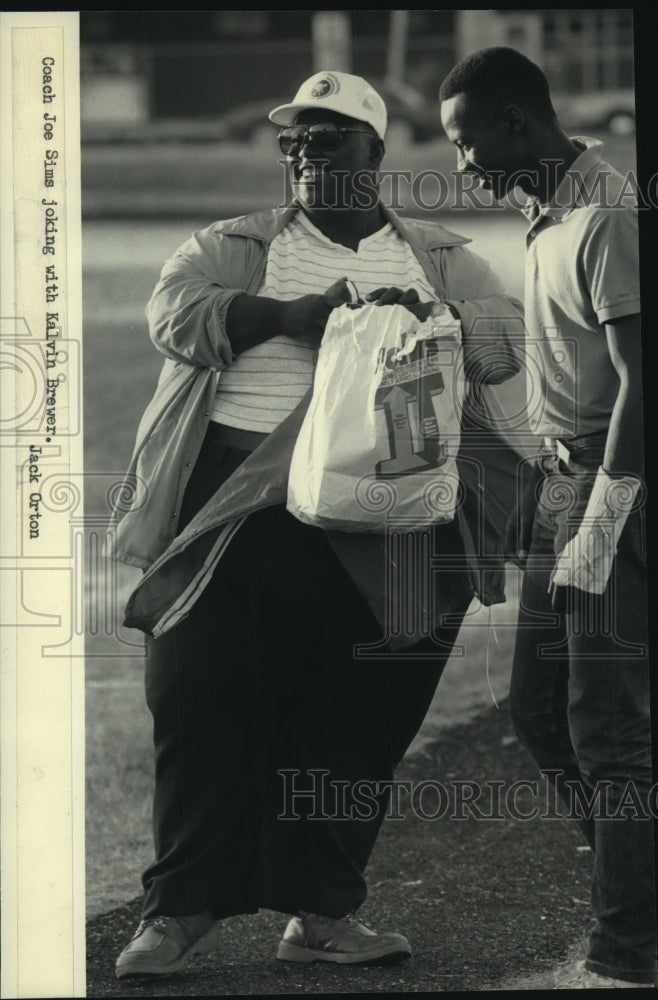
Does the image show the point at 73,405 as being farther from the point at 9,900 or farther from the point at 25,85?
the point at 9,900

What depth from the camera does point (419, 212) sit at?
16.4 ft

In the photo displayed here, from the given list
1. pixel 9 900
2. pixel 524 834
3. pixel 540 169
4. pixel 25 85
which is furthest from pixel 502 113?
pixel 9 900

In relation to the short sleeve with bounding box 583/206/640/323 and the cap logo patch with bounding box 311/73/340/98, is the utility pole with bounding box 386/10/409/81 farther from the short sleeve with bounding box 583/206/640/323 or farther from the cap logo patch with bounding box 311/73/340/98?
the short sleeve with bounding box 583/206/640/323

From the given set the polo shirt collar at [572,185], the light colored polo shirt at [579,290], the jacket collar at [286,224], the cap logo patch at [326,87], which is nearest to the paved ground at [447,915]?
the light colored polo shirt at [579,290]

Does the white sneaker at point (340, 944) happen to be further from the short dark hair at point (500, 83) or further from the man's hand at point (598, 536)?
the short dark hair at point (500, 83)

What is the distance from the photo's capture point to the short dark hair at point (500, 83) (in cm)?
495

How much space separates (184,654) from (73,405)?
87 cm

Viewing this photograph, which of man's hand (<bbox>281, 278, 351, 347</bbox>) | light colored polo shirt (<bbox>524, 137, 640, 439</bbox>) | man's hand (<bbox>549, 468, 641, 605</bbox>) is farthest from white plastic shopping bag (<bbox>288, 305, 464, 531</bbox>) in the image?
man's hand (<bbox>549, 468, 641, 605</bbox>)

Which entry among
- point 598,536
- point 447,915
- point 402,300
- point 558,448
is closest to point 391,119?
point 402,300

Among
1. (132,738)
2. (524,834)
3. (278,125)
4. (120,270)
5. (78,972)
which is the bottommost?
(78,972)

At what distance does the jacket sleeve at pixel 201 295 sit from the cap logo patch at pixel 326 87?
1.66ft

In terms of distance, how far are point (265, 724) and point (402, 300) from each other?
139cm

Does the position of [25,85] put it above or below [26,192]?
above

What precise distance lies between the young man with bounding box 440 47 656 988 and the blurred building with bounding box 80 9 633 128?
0.12 meters
